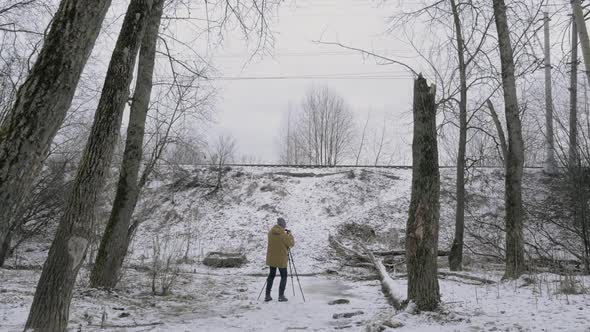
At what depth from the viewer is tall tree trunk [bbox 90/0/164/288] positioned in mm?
8453

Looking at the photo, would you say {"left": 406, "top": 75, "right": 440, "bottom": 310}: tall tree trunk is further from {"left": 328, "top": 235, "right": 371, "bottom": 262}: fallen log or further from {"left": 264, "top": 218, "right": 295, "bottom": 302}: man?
{"left": 328, "top": 235, "right": 371, "bottom": 262}: fallen log

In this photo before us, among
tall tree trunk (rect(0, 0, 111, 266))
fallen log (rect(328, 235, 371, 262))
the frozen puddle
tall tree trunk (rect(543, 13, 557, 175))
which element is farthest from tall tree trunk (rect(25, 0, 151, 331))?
fallen log (rect(328, 235, 371, 262))

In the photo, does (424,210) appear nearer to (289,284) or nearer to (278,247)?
→ (278,247)

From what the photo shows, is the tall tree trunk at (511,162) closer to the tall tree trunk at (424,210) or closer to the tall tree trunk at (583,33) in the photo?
the tall tree trunk at (583,33)

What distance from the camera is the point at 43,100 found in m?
3.77

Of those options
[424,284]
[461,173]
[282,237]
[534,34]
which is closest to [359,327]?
[424,284]

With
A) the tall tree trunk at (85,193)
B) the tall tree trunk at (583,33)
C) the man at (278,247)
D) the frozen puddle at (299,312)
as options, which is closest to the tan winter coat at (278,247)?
the man at (278,247)

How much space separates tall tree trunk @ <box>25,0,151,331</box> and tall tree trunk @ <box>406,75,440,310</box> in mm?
4181

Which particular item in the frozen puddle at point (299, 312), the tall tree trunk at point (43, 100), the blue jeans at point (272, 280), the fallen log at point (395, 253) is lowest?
the frozen puddle at point (299, 312)

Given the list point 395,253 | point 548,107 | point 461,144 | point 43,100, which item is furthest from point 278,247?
point 548,107

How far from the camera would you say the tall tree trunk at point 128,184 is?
8.45 meters

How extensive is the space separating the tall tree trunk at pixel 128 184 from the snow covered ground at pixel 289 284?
53cm

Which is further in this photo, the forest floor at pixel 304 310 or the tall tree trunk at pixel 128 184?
the tall tree trunk at pixel 128 184

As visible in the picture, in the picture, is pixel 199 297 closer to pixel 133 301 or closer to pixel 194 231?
pixel 133 301
